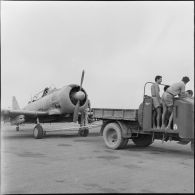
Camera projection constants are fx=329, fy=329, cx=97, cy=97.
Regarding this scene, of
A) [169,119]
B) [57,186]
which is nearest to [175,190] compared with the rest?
[57,186]

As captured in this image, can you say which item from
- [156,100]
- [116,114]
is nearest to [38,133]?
[116,114]

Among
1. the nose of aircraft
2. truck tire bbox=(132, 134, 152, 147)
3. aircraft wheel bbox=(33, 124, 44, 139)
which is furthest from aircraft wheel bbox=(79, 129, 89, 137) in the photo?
truck tire bbox=(132, 134, 152, 147)

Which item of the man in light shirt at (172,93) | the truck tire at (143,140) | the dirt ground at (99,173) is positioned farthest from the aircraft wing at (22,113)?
the man in light shirt at (172,93)

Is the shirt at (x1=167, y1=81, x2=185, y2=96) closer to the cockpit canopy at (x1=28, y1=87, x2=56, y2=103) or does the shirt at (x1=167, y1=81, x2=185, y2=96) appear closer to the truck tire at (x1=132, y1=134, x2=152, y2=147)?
the truck tire at (x1=132, y1=134, x2=152, y2=147)

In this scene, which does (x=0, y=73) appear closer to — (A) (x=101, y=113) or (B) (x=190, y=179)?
(B) (x=190, y=179)

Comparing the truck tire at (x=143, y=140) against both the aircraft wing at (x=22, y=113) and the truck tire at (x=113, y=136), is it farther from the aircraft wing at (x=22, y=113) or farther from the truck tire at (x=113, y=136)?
the aircraft wing at (x=22, y=113)

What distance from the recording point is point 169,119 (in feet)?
26.9

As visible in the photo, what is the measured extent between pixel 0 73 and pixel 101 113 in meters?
6.56

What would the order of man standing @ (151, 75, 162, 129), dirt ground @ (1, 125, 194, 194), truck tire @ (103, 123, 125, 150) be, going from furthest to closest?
truck tire @ (103, 123, 125, 150)
man standing @ (151, 75, 162, 129)
dirt ground @ (1, 125, 194, 194)

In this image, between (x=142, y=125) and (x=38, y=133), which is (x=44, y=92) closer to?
(x=38, y=133)

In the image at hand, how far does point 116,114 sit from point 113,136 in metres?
0.73

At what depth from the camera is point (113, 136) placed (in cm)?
1006

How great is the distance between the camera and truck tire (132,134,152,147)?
1028 cm

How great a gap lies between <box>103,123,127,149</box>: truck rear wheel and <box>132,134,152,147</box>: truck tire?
87 cm
